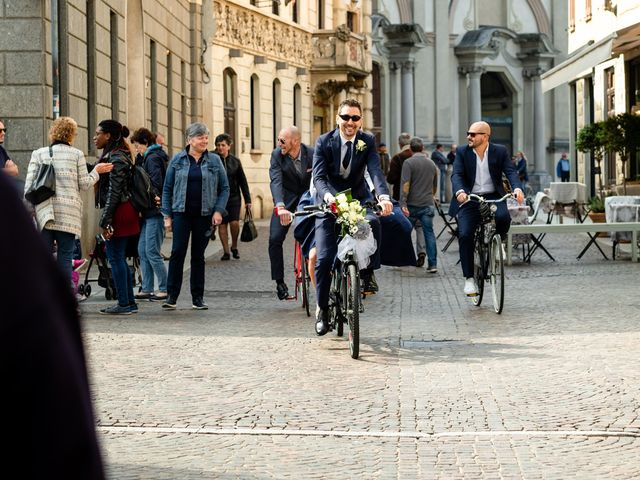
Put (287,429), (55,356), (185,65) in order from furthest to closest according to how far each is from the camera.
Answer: (185,65)
(287,429)
(55,356)

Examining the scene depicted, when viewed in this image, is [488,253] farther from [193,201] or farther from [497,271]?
[193,201]

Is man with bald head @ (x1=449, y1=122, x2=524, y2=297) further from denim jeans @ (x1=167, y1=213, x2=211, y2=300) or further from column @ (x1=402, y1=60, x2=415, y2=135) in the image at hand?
column @ (x1=402, y1=60, x2=415, y2=135)

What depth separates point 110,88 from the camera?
68.9ft

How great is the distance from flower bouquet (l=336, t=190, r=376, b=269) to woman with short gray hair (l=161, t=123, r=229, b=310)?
9.48 ft

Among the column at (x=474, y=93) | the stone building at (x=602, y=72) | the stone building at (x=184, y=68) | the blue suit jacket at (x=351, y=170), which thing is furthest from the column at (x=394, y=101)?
the blue suit jacket at (x=351, y=170)

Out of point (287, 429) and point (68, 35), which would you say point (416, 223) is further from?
point (287, 429)

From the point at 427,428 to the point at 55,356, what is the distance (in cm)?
533

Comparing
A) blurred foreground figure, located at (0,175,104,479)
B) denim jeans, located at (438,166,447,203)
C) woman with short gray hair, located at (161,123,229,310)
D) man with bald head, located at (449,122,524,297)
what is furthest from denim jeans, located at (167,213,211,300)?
denim jeans, located at (438,166,447,203)

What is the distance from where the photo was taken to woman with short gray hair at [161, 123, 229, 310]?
12.2m

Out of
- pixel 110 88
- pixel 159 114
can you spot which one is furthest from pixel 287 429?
pixel 159 114

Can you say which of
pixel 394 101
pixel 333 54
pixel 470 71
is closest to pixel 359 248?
pixel 333 54

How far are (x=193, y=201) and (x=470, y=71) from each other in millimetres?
48906

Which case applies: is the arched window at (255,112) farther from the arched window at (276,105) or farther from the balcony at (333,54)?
the balcony at (333,54)

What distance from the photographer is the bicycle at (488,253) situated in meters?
11.7
